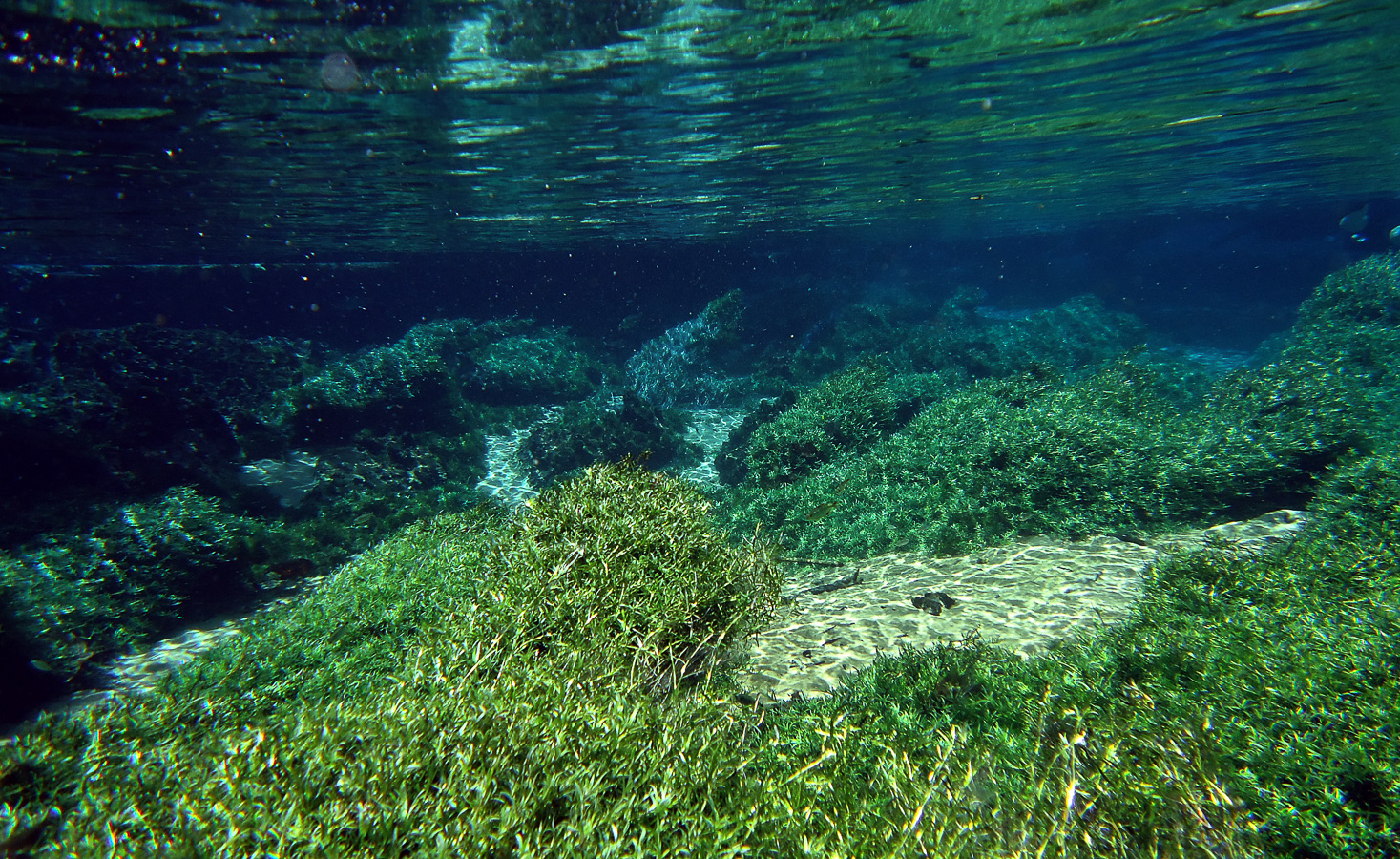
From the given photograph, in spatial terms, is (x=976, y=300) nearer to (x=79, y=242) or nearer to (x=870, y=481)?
(x=870, y=481)

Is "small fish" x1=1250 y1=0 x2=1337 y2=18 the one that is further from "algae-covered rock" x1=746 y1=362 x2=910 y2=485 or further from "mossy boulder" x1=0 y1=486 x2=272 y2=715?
"mossy boulder" x1=0 y1=486 x2=272 y2=715

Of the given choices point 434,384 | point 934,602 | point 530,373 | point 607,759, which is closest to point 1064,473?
point 934,602

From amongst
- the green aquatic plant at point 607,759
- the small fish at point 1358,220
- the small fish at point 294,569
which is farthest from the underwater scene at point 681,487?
the small fish at point 1358,220

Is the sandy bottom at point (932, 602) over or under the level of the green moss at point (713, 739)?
under

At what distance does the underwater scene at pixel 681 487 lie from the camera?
322 centimetres

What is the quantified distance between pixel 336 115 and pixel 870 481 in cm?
1644

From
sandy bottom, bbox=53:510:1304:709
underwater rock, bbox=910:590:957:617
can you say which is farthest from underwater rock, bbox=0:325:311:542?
underwater rock, bbox=910:590:957:617

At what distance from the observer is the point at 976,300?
43.1 m

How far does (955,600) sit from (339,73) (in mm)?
16107

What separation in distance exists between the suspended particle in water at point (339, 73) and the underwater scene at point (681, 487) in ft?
0.39

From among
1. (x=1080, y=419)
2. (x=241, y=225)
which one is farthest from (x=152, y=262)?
(x=1080, y=419)

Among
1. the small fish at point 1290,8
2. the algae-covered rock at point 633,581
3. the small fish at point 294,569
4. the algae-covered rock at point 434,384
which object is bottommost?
the small fish at point 294,569

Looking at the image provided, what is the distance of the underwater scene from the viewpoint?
3.22 metres

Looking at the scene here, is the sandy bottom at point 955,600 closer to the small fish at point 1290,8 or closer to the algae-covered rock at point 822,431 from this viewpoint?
the algae-covered rock at point 822,431
